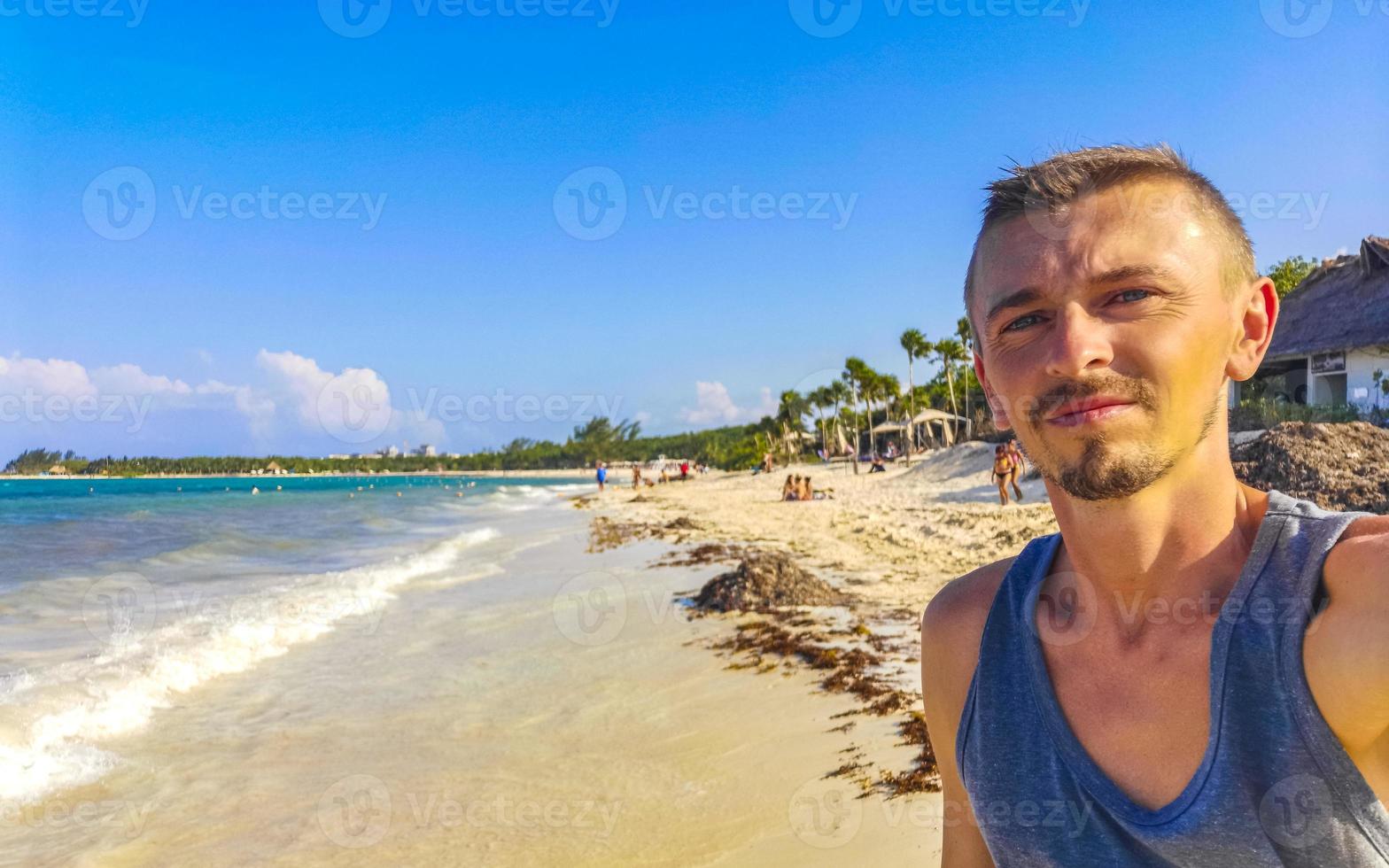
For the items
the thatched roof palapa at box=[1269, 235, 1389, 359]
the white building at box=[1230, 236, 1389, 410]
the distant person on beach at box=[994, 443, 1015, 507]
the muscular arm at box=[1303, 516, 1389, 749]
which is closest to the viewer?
the muscular arm at box=[1303, 516, 1389, 749]

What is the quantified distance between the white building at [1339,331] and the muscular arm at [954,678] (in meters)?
25.0

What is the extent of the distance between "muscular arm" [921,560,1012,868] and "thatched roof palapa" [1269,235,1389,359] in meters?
A: 26.2

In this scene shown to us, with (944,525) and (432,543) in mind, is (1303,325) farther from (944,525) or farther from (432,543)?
(432,543)

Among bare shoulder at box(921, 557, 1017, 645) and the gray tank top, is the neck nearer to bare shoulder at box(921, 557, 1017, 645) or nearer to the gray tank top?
the gray tank top

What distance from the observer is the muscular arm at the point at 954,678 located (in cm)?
162

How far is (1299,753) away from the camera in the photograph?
1.07 meters

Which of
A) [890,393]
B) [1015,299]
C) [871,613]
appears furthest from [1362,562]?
[890,393]

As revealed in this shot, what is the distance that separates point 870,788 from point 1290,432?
9.42m

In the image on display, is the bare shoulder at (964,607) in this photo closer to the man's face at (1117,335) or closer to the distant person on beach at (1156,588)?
the distant person on beach at (1156,588)

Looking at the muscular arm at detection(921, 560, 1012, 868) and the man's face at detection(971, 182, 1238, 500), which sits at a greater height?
the man's face at detection(971, 182, 1238, 500)

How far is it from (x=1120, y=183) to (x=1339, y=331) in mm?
27460

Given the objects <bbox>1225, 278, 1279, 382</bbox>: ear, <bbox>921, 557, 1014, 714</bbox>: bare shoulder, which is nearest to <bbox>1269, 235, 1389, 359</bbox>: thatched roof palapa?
<bbox>1225, 278, 1279, 382</bbox>: ear

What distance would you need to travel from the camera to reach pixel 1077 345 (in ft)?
4.21

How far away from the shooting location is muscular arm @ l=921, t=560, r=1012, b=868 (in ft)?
5.30
